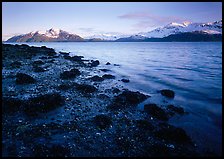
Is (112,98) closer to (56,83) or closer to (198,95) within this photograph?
(56,83)

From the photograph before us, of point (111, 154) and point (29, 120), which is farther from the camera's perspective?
point (29, 120)

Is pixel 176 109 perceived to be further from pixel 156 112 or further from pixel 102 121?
pixel 102 121

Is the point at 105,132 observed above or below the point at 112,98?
below

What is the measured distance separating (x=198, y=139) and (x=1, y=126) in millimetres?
12161

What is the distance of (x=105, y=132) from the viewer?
1243 cm

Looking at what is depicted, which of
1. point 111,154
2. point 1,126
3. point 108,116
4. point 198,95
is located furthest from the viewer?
point 198,95

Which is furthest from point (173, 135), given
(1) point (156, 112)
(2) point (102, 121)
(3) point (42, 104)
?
(3) point (42, 104)

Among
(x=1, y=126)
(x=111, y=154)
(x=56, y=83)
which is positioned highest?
(x=56, y=83)

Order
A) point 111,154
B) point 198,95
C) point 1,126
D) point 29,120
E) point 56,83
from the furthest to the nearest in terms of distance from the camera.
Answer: point 56,83
point 198,95
point 29,120
point 1,126
point 111,154

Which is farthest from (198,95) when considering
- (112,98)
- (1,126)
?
(1,126)

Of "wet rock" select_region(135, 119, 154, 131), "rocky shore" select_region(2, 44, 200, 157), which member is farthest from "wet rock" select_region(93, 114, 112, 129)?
"wet rock" select_region(135, 119, 154, 131)

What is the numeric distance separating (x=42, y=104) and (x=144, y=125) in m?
7.99

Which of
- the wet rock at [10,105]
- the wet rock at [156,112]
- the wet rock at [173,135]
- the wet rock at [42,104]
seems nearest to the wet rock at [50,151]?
the wet rock at [42,104]

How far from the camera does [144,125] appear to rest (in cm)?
1333
